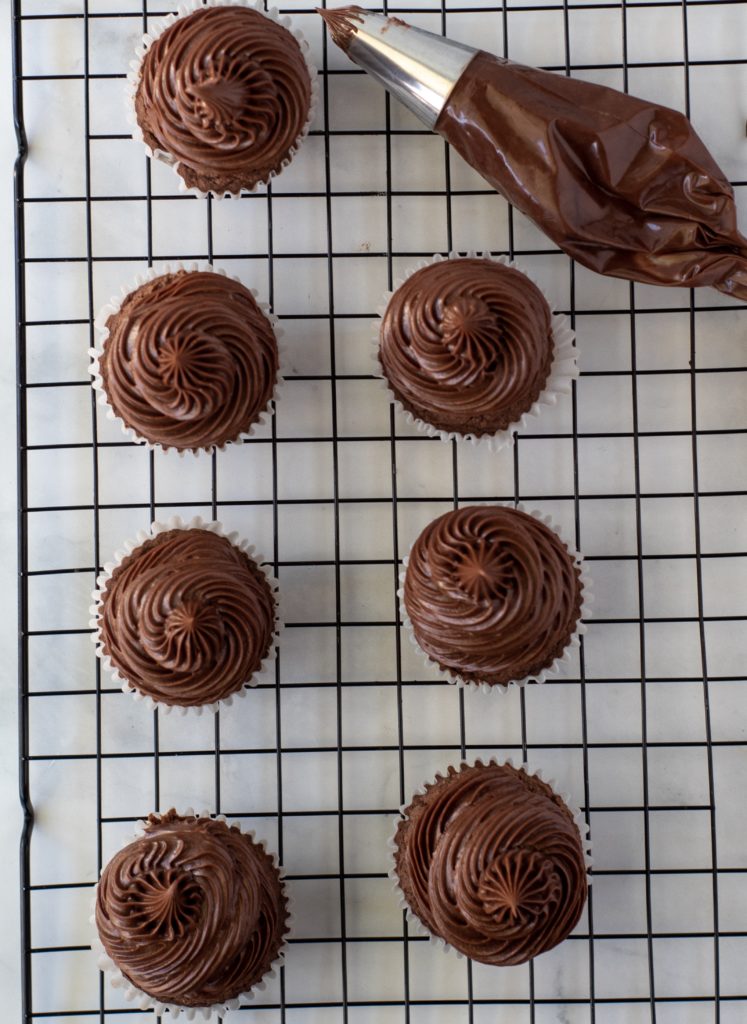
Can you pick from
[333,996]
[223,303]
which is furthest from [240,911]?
[223,303]

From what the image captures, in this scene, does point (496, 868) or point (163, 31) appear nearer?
point (496, 868)

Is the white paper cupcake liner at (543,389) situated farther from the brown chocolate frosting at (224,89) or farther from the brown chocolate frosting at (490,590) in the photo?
the brown chocolate frosting at (224,89)

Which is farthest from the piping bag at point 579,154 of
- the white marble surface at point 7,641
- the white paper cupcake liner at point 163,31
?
the white marble surface at point 7,641

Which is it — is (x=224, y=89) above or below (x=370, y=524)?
above

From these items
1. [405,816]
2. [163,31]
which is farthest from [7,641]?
[163,31]

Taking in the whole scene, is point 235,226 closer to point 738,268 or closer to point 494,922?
point 738,268

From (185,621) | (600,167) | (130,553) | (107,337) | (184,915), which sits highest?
(600,167)

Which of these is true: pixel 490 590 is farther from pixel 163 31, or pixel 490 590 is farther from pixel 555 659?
pixel 163 31
